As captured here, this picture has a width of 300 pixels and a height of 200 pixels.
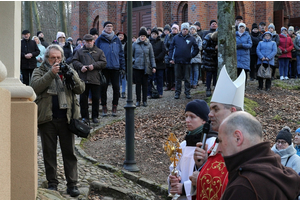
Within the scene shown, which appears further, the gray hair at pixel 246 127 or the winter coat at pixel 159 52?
the winter coat at pixel 159 52

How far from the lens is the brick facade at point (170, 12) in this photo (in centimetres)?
2211

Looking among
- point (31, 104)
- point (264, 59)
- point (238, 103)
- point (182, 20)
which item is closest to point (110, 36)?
point (264, 59)

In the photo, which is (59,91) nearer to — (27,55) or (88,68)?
(88,68)

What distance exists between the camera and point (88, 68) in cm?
995

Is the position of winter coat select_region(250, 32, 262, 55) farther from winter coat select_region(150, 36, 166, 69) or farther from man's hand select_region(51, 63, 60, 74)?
man's hand select_region(51, 63, 60, 74)

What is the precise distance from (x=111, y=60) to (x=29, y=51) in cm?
326

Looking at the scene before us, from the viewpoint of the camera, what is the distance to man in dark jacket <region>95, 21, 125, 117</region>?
11258 mm

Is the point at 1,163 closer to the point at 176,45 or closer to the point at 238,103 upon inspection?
the point at 238,103

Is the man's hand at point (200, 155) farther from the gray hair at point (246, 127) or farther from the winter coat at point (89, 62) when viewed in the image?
the winter coat at point (89, 62)

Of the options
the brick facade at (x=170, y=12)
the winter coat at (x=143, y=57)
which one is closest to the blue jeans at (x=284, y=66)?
the brick facade at (x=170, y=12)

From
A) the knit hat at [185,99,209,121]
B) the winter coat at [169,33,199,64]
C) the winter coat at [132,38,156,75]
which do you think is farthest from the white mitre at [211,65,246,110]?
the winter coat at [169,33,199,64]

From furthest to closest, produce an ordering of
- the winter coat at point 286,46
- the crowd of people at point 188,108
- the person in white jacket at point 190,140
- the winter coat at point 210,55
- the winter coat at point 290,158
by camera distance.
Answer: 1. the winter coat at point 286,46
2. the winter coat at point 210,55
3. the winter coat at point 290,158
4. the person in white jacket at point 190,140
5. the crowd of people at point 188,108

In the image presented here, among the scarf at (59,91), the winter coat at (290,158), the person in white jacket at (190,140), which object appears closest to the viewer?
the person in white jacket at (190,140)

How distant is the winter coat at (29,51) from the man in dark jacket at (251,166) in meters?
11.2
